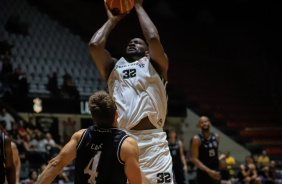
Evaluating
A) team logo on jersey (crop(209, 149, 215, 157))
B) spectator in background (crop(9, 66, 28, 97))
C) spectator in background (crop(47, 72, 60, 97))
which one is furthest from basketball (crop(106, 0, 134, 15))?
spectator in background (crop(47, 72, 60, 97))

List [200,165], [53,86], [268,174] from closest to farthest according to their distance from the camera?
[200,165] < [268,174] < [53,86]

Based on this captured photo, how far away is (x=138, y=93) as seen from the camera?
186 inches

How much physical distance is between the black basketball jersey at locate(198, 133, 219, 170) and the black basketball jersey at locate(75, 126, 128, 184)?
5749mm

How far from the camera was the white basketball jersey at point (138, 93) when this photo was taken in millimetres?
4668

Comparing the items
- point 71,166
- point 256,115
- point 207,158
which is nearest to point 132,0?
point 207,158

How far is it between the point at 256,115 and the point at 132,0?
49.3 ft

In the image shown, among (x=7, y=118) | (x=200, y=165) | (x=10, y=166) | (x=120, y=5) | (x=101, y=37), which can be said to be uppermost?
(x=120, y=5)

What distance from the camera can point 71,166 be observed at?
41.8 feet

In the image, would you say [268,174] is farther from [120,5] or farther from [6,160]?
[120,5]

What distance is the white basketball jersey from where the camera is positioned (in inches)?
184

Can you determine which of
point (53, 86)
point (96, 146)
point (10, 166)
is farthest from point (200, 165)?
point (53, 86)

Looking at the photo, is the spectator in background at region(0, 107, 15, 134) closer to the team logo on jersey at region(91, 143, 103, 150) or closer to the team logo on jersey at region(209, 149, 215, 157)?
the team logo on jersey at region(209, 149, 215, 157)

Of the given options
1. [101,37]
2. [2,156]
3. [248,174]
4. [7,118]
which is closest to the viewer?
[101,37]

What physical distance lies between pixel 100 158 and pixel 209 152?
231 inches
